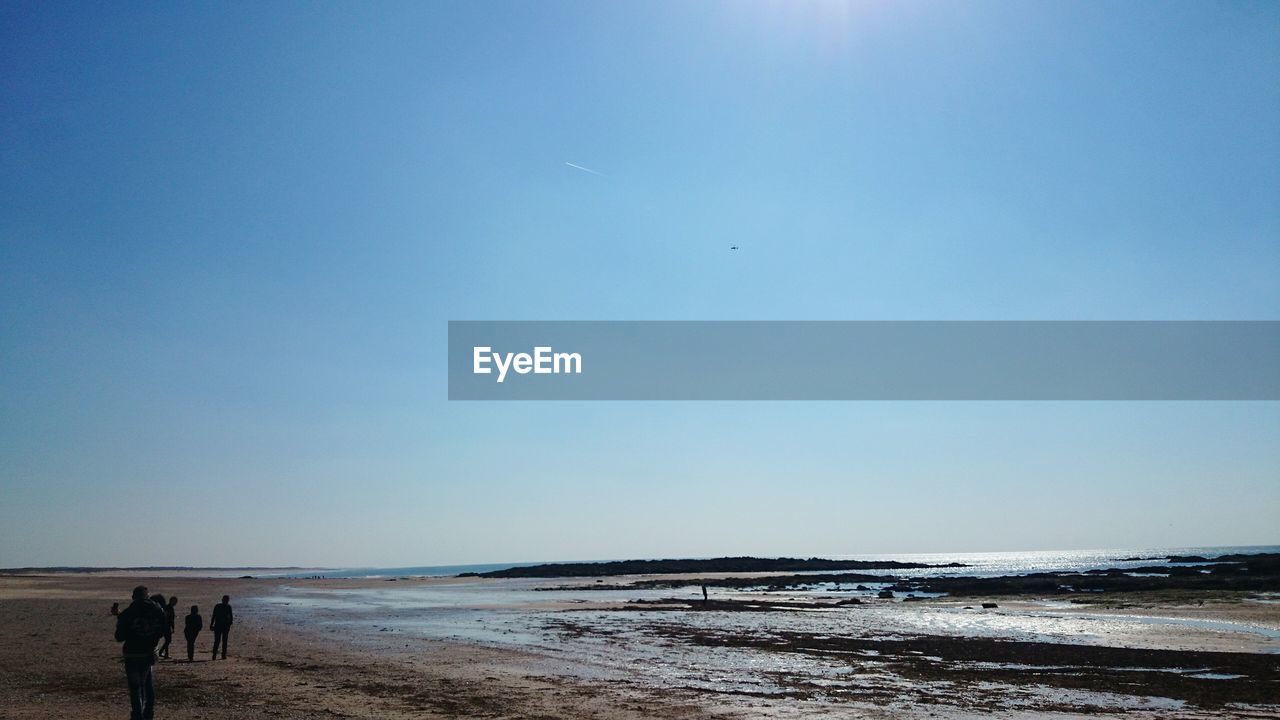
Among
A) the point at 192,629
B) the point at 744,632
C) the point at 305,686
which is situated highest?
the point at 192,629

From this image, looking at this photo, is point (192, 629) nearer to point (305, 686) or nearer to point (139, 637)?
point (305, 686)

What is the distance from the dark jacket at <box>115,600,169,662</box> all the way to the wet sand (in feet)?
7.66

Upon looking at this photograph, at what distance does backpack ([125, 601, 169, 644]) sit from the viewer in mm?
12816

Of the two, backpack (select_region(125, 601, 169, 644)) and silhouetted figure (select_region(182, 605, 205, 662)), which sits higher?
backpack (select_region(125, 601, 169, 644))

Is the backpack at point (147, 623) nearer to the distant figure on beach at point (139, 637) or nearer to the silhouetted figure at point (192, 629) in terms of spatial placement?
the distant figure on beach at point (139, 637)

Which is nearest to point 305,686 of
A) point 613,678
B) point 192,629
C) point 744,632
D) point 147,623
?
point 147,623

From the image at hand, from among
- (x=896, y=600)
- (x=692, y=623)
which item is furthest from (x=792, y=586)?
(x=692, y=623)

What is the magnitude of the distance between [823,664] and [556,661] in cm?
796

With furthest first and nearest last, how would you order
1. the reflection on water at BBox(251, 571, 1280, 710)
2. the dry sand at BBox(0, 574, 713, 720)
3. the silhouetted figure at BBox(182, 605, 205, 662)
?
the silhouetted figure at BBox(182, 605, 205, 662) → the reflection on water at BBox(251, 571, 1280, 710) → the dry sand at BBox(0, 574, 713, 720)

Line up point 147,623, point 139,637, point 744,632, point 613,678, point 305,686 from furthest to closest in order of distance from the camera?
1. point 744,632
2. point 613,678
3. point 305,686
4. point 147,623
5. point 139,637

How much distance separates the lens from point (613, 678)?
67.1ft

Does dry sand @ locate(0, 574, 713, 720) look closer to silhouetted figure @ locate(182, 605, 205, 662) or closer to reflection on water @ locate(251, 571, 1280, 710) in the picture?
silhouetted figure @ locate(182, 605, 205, 662)

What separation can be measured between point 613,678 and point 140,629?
11257 millimetres

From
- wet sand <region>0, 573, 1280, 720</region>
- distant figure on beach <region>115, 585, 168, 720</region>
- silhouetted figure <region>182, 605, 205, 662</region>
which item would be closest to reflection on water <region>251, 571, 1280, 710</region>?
wet sand <region>0, 573, 1280, 720</region>
